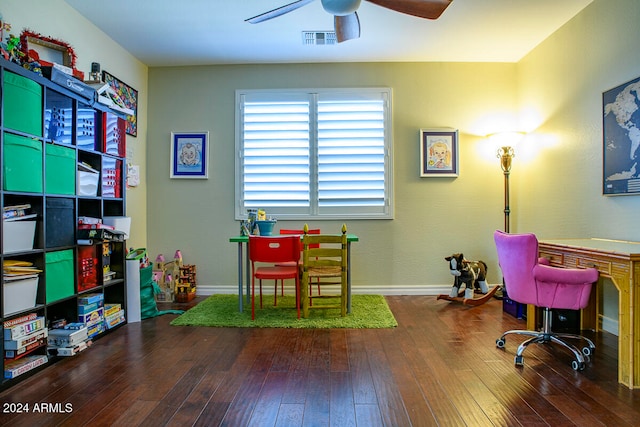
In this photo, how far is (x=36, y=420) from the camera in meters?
1.74

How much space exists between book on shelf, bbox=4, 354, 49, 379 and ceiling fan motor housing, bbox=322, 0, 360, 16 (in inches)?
116

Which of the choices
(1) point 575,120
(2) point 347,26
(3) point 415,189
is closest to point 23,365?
(2) point 347,26

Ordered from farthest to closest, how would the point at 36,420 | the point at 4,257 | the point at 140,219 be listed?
the point at 140,219 < the point at 4,257 < the point at 36,420

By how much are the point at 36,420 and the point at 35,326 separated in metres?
0.78

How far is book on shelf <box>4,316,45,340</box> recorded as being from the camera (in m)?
2.13

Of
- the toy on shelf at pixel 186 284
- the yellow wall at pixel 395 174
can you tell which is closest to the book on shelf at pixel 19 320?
the toy on shelf at pixel 186 284

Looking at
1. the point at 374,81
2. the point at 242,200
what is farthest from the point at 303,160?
the point at 374,81

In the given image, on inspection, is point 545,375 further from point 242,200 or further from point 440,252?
point 242,200

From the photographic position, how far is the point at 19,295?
220 centimetres

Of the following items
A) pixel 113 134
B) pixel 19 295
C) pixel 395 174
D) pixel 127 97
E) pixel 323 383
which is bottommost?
pixel 323 383

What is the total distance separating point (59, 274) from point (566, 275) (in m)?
3.44

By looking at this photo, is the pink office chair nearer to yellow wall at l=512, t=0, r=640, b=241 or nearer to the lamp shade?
yellow wall at l=512, t=0, r=640, b=241

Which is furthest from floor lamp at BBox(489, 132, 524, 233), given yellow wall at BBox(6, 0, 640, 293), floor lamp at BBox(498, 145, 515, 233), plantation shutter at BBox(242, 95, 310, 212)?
plantation shutter at BBox(242, 95, 310, 212)

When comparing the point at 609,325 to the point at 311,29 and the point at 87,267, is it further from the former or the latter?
the point at 87,267
